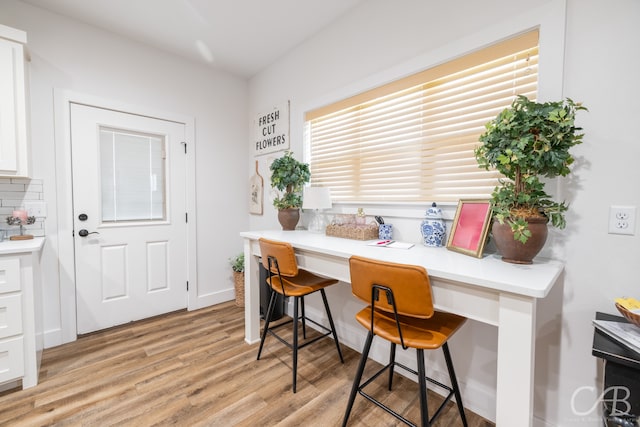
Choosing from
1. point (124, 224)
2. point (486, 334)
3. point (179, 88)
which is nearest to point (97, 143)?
point (124, 224)

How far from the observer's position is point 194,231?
121 inches

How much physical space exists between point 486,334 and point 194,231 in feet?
9.22

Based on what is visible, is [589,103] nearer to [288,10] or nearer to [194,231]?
[288,10]

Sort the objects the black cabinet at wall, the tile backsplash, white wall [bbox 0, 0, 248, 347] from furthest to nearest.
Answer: white wall [bbox 0, 0, 248, 347]
the tile backsplash
the black cabinet at wall

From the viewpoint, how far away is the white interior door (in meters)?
2.44

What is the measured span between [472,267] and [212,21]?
8.75 feet

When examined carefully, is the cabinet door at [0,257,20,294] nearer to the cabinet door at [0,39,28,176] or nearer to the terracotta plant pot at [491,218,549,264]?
the cabinet door at [0,39,28,176]

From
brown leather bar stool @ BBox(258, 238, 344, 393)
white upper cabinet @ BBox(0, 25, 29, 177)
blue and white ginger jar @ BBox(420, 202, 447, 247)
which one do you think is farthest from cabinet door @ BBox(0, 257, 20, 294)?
blue and white ginger jar @ BBox(420, 202, 447, 247)

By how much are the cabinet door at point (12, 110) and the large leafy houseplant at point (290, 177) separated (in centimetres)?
176

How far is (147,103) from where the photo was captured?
2732 millimetres

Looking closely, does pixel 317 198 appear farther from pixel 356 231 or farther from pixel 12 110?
pixel 12 110

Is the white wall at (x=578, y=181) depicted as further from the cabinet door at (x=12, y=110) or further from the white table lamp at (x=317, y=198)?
the cabinet door at (x=12, y=110)

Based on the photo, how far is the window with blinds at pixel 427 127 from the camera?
1477mm

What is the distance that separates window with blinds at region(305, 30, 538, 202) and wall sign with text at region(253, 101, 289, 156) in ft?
1.81
